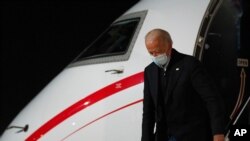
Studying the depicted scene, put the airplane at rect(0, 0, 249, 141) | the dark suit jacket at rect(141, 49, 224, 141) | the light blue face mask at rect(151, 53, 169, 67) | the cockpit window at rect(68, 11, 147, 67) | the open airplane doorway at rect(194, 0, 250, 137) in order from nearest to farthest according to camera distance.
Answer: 1. the dark suit jacket at rect(141, 49, 224, 141)
2. the light blue face mask at rect(151, 53, 169, 67)
3. the airplane at rect(0, 0, 249, 141)
4. the cockpit window at rect(68, 11, 147, 67)
5. the open airplane doorway at rect(194, 0, 250, 137)

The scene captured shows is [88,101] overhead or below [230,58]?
below

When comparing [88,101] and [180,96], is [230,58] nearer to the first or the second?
[88,101]

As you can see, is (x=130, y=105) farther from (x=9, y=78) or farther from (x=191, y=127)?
(x=9, y=78)

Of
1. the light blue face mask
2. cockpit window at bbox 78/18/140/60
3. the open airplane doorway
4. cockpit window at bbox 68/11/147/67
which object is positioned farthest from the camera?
the open airplane doorway

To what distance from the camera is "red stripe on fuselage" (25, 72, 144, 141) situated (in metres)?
5.01

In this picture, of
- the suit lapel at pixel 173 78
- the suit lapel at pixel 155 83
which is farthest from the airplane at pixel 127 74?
the suit lapel at pixel 173 78

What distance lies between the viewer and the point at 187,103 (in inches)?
146

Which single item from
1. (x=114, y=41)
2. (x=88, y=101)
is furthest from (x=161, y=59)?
(x=114, y=41)

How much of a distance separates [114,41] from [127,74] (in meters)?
0.68

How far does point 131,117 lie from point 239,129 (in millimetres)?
1142

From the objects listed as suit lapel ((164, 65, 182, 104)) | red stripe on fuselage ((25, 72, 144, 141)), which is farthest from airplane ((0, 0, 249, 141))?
suit lapel ((164, 65, 182, 104))

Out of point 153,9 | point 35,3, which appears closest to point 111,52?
point 153,9

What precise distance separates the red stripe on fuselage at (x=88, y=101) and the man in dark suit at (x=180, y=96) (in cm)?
114

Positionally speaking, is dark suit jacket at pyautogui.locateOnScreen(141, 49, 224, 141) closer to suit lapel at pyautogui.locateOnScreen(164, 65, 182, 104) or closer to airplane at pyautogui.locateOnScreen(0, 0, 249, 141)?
suit lapel at pyautogui.locateOnScreen(164, 65, 182, 104)
